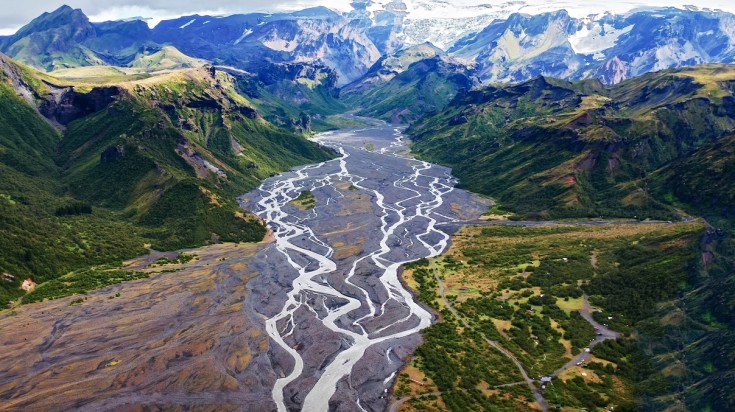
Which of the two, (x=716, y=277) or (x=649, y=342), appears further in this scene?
(x=716, y=277)

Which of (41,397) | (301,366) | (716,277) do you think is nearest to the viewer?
(41,397)

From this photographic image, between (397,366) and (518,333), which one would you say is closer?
(397,366)

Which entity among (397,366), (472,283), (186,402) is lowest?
(472,283)

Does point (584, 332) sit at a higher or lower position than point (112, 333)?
lower

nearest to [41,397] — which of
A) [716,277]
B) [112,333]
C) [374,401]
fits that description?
[112,333]

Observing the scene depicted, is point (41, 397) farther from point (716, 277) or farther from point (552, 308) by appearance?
point (716, 277)

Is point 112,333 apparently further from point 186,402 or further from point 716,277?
point 716,277

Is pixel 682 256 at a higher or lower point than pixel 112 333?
lower

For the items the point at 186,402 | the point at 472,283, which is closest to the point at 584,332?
the point at 472,283

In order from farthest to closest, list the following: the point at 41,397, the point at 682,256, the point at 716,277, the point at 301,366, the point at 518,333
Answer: the point at 682,256, the point at 716,277, the point at 518,333, the point at 301,366, the point at 41,397
